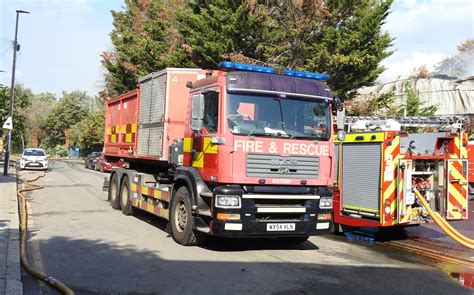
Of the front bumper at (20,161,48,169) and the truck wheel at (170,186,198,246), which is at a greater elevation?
the front bumper at (20,161,48,169)

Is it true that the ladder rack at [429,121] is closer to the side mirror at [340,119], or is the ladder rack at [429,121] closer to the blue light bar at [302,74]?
the side mirror at [340,119]

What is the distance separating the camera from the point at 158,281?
6.32 metres

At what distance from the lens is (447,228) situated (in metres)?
9.16

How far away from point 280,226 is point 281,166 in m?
0.99

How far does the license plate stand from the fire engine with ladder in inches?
95.2

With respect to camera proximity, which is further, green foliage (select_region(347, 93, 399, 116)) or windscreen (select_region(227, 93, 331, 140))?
green foliage (select_region(347, 93, 399, 116))

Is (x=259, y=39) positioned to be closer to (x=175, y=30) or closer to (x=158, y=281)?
(x=175, y=30)

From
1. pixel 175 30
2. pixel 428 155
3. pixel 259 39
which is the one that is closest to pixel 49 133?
pixel 175 30

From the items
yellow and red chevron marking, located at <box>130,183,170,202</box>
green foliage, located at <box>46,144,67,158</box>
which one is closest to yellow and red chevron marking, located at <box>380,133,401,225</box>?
yellow and red chevron marking, located at <box>130,183,170,202</box>

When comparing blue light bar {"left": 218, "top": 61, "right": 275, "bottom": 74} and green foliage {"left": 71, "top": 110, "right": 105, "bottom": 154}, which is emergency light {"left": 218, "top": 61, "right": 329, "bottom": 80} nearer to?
blue light bar {"left": 218, "top": 61, "right": 275, "bottom": 74}

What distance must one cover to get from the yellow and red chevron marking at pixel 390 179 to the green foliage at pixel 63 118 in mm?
71739

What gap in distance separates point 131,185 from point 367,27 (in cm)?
1227

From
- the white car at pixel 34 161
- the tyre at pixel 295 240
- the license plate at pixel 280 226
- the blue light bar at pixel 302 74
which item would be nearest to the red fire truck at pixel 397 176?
the tyre at pixel 295 240

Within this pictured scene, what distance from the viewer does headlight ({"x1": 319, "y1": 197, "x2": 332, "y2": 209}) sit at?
8367 millimetres
